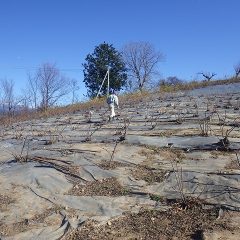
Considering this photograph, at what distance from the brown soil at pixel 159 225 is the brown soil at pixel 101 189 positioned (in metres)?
0.63

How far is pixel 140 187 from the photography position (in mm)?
4891

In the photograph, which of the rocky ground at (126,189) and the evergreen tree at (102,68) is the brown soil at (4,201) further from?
the evergreen tree at (102,68)

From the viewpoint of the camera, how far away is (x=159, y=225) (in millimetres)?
3941

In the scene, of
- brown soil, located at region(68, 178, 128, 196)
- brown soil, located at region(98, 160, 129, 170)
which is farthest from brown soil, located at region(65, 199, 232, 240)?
brown soil, located at region(98, 160, 129, 170)

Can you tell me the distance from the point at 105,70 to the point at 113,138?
2263cm

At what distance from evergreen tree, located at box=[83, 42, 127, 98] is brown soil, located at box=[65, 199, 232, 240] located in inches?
1024

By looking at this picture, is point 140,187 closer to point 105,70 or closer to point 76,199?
point 76,199

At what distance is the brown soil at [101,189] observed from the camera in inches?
190

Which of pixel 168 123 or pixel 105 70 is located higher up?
pixel 105 70

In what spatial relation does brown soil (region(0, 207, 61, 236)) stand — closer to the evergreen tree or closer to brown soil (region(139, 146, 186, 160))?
brown soil (region(139, 146, 186, 160))

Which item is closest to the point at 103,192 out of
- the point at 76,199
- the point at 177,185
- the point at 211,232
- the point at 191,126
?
the point at 76,199

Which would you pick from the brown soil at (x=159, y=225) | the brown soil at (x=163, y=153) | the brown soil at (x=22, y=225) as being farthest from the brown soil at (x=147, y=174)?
the brown soil at (x=22, y=225)

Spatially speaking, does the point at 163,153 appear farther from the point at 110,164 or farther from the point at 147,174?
the point at 147,174

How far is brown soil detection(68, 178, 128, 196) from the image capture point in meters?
4.82
